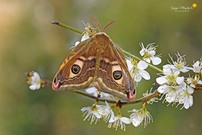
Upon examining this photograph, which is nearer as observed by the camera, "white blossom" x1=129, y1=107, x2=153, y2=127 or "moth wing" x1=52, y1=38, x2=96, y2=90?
"moth wing" x1=52, y1=38, x2=96, y2=90

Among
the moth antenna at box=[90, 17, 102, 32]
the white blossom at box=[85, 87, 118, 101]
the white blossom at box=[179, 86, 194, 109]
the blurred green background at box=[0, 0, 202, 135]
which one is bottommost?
the white blossom at box=[179, 86, 194, 109]

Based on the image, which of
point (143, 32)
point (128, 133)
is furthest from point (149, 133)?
point (143, 32)

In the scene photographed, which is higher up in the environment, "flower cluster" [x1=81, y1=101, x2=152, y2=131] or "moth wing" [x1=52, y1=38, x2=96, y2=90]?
"moth wing" [x1=52, y1=38, x2=96, y2=90]

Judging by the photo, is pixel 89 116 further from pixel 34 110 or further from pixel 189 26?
pixel 34 110

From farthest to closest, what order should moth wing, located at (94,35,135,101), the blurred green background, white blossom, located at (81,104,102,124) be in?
the blurred green background, white blossom, located at (81,104,102,124), moth wing, located at (94,35,135,101)

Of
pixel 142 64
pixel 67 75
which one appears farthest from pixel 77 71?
pixel 142 64

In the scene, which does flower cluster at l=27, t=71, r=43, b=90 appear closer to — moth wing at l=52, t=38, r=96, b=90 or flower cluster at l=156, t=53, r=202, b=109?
moth wing at l=52, t=38, r=96, b=90

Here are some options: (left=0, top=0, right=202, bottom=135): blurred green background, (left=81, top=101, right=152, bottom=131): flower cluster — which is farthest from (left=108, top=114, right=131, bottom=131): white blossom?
(left=0, top=0, right=202, bottom=135): blurred green background
